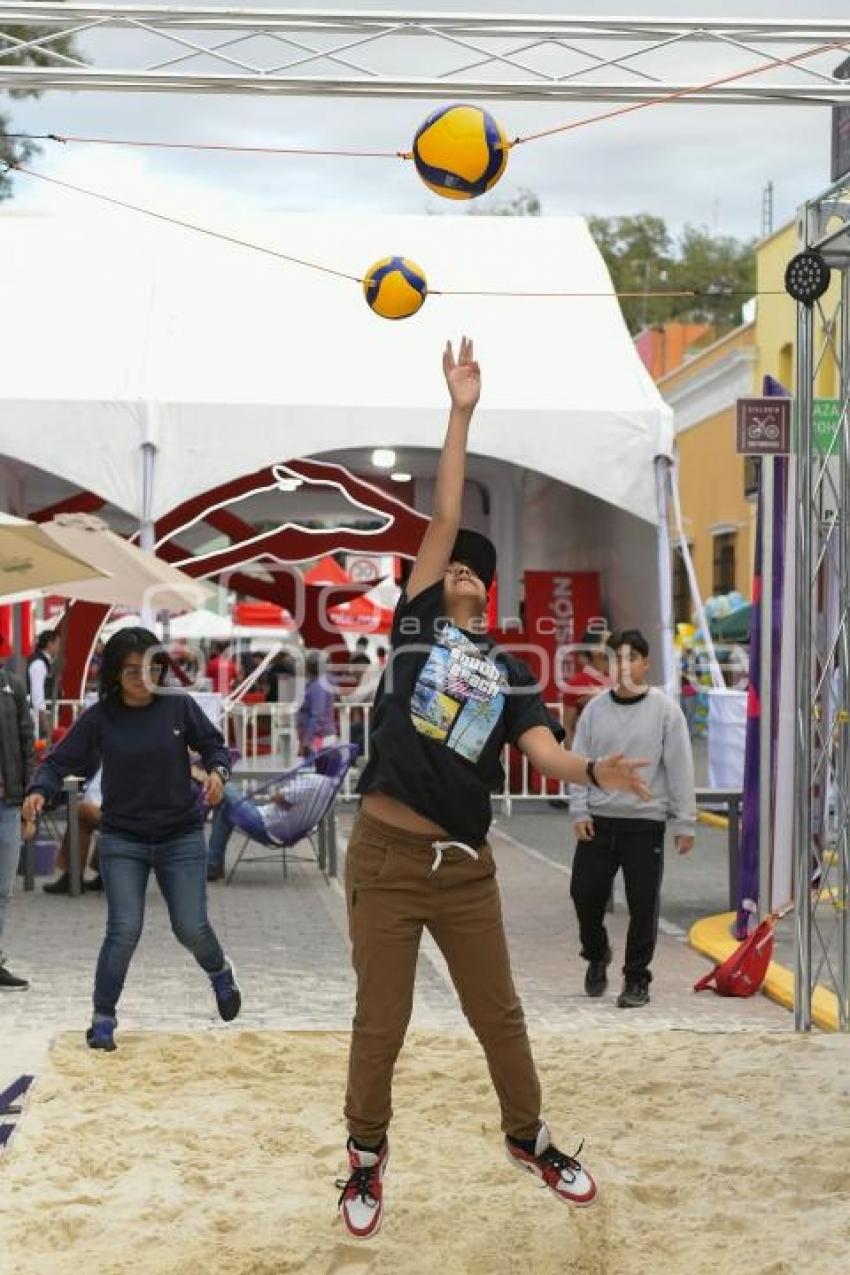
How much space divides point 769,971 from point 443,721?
5.02 meters

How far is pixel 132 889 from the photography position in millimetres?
7699

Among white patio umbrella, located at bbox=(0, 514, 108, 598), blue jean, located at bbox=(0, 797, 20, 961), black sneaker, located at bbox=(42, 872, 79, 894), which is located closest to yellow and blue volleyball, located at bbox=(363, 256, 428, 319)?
white patio umbrella, located at bbox=(0, 514, 108, 598)

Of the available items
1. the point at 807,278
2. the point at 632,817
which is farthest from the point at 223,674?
the point at 807,278

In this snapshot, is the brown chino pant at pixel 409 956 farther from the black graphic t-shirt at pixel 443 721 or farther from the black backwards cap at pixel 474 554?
the black backwards cap at pixel 474 554

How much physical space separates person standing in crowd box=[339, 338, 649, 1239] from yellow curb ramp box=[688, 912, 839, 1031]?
3497 mm

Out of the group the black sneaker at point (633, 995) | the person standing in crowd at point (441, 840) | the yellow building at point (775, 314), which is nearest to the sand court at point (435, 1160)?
the person standing in crowd at point (441, 840)

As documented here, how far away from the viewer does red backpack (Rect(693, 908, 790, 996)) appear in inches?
355

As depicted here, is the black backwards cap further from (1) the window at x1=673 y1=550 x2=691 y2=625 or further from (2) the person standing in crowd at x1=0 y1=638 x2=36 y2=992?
(1) the window at x1=673 y1=550 x2=691 y2=625

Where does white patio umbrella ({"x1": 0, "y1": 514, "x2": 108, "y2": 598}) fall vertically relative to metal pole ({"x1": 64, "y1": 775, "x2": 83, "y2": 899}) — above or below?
above

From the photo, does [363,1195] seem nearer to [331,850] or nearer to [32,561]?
[32,561]

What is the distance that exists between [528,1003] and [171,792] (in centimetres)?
219

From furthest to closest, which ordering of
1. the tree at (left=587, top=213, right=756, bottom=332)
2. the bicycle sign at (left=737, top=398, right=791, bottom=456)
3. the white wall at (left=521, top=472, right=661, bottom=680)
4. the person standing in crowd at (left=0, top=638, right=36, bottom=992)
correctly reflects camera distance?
the tree at (left=587, top=213, right=756, bottom=332) < the white wall at (left=521, top=472, right=661, bottom=680) < the bicycle sign at (left=737, top=398, right=791, bottom=456) < the person standing in crowd at (left=0, top=638, right=36, bottom=992)

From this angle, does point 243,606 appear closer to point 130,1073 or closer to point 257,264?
point 257,264

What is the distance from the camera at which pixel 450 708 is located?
503 centimetres
